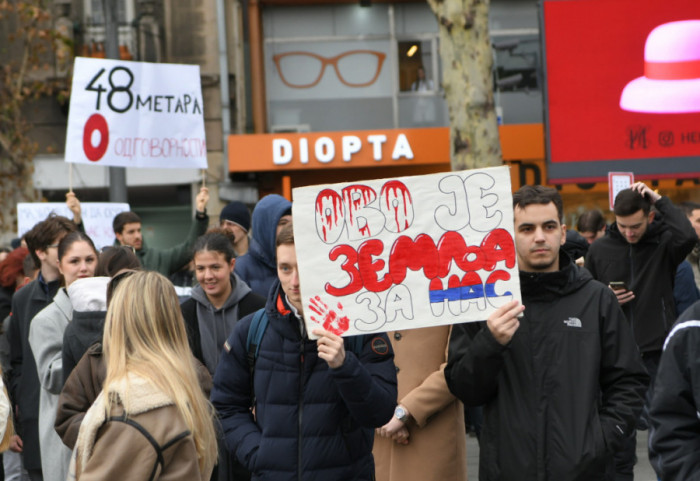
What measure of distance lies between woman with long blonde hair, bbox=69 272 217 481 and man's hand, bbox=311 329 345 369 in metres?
0.48

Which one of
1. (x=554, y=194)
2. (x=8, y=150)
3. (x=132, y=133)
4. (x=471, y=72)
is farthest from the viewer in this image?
(x=8, y=150)

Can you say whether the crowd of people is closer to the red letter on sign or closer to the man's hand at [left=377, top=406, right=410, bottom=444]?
the man's hand at [left=377, top=406, right=410, bottom=444]

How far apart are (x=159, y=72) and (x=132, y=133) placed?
610 millimetres

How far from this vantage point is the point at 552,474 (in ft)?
12.8

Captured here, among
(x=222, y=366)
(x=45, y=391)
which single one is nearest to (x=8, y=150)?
(x=45, y=391)

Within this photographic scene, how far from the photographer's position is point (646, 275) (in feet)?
25.0

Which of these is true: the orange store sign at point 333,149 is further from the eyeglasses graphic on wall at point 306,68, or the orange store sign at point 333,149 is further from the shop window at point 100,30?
the shop window at point 100,30

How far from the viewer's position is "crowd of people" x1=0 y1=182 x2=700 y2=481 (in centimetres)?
326

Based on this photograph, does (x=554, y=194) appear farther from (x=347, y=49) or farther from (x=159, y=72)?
(x=347, y=49)

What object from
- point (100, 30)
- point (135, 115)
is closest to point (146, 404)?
point (135, 115)

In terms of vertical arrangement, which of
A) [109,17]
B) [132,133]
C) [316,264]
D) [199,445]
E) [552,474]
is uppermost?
[109,17]

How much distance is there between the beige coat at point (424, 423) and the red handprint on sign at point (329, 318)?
4.21 feet

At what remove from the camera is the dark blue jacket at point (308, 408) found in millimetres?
3799

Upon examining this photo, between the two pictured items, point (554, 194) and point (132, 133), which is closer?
point (554, 194)
